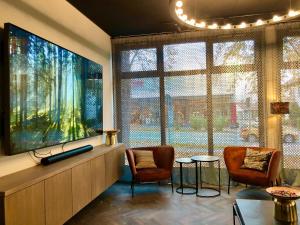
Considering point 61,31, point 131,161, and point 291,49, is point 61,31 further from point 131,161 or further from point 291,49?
point 291,49

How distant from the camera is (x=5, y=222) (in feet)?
6.61

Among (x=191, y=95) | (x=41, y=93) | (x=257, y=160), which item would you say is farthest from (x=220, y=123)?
(x=41, y=93)

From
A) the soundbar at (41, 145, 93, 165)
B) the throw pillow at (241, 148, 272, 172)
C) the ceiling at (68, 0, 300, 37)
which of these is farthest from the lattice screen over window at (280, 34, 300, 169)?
the soundbar at (41, 145, 93, 165)

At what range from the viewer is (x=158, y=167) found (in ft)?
15.7

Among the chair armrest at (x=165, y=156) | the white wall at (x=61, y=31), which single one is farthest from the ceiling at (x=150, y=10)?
the chair armrest at (x=165, y=156)

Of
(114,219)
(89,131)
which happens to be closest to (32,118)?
(89,131)

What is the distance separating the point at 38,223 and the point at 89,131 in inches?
74.2

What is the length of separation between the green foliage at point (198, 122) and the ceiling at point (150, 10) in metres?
1.74

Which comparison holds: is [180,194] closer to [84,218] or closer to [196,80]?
[84,218]

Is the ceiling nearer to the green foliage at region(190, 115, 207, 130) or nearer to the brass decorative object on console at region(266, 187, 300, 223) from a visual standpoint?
the green foliage at region(190, 115, 207, 130)

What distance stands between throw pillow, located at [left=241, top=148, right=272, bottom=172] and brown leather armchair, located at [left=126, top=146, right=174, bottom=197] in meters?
1.30

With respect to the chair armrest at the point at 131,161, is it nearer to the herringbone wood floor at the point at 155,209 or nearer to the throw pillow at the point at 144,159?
the throw pillow at the point at 144,159

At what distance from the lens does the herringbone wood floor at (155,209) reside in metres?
3.42

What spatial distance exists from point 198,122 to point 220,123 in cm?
42
